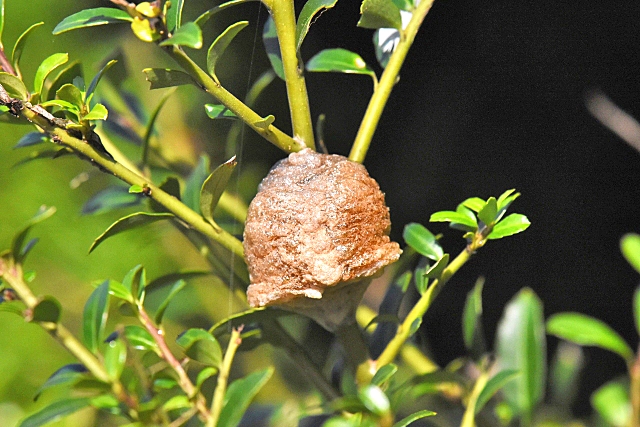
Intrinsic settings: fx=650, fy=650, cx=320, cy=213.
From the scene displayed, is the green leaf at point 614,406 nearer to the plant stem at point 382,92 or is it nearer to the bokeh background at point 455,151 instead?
the plant stem at point 382,92

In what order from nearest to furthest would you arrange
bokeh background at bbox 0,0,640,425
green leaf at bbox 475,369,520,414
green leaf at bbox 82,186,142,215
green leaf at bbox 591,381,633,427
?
green leaf at bbox 591,381,633,427 → green leaf at bbox 475,369,520,414 → green leaf at bbox 82,186,142,215 → bokeh background at bbox 0,0,640,425

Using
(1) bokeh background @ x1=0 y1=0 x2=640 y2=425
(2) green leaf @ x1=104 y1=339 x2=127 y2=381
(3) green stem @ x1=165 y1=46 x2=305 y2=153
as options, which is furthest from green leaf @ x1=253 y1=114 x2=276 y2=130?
(1) bokeh background @ x1=0 y1=0 x2=640 y2=425

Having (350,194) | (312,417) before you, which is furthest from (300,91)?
(312,417)

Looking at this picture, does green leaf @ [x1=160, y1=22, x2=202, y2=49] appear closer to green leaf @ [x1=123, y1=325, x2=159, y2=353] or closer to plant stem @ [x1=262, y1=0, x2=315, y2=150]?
plant stem @ [x1=262, y1=0, x2=315, y2=150]

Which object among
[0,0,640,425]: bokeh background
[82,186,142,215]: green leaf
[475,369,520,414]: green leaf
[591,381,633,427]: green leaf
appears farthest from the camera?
[0,0,640,425]: bokeh background

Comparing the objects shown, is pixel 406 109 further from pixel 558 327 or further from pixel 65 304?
pixel 558 327

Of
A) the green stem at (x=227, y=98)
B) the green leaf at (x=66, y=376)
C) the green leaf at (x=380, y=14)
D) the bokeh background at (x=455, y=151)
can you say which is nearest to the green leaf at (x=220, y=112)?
the green stem at (x=227, y=98)
